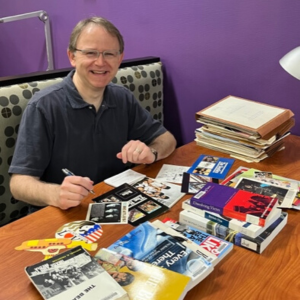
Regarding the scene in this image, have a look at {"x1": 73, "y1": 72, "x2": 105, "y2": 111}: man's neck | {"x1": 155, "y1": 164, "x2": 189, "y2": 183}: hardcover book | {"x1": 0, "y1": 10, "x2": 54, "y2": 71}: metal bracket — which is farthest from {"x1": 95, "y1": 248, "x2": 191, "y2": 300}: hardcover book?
{"x1": 0, "y1": 10, "x2": 54, "y2": 71}: metal bracket

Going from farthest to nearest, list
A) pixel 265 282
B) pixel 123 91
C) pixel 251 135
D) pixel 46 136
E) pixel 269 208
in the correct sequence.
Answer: pixel 123 91 → pixel 251 135 → pixel 46 136 → pixel 269 208 → pixel 265 282

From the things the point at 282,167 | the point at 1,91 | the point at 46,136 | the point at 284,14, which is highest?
the point at 284,14

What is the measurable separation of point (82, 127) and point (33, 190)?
328 mm

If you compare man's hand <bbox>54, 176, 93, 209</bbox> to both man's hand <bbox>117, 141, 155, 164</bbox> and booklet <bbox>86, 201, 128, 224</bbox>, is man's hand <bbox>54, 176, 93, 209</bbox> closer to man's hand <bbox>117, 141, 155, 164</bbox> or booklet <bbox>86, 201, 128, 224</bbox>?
booklet <bbox>86, 201, 128, 224</bbox>

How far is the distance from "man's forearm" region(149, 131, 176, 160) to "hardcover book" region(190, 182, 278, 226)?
0.46 m

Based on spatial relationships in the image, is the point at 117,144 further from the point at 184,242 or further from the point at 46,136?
the point at 184,242

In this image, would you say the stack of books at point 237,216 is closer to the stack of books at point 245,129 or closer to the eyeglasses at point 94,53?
the stack of books at point 245,129

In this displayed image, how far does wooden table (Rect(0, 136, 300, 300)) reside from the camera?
84 cm

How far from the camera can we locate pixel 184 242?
0.96m

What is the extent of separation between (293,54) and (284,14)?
0.39 meters

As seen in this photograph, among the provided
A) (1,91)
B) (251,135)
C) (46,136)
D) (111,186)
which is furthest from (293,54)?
(1,91)

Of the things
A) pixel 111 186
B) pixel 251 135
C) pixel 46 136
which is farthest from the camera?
pixel 251 135

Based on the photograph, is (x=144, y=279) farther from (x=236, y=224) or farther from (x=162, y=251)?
(x=236, y=224)

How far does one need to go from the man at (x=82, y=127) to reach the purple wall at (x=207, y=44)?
1.77ft
